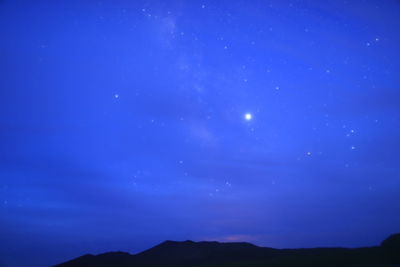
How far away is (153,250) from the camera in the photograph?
2361 inches

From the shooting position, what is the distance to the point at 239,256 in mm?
50094

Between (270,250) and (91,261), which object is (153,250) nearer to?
(91,261)

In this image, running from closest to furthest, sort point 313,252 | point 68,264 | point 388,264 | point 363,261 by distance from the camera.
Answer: point 388,264 < point 363,261 < point 313,252 < point 68,264

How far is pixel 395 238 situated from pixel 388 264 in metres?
4.61

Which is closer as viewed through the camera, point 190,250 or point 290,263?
point 290,263

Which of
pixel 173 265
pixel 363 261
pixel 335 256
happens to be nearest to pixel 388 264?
pixel 363 261

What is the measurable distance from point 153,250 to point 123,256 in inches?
218

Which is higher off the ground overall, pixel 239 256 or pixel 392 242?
pixel 392 242

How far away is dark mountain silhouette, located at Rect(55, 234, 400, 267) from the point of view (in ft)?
108

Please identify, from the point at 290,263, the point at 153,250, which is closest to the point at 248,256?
the point at 290,263

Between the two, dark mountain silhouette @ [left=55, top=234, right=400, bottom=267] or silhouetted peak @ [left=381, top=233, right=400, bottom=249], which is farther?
dark mountain silhouette @ [left=55, top=234, right=400, bottom=267]

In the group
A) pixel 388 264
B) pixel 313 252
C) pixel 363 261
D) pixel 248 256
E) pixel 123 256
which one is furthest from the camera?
pixel 123 256

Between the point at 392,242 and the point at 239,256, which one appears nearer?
the point at 392,242

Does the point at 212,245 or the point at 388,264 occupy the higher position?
the point at 212,245
